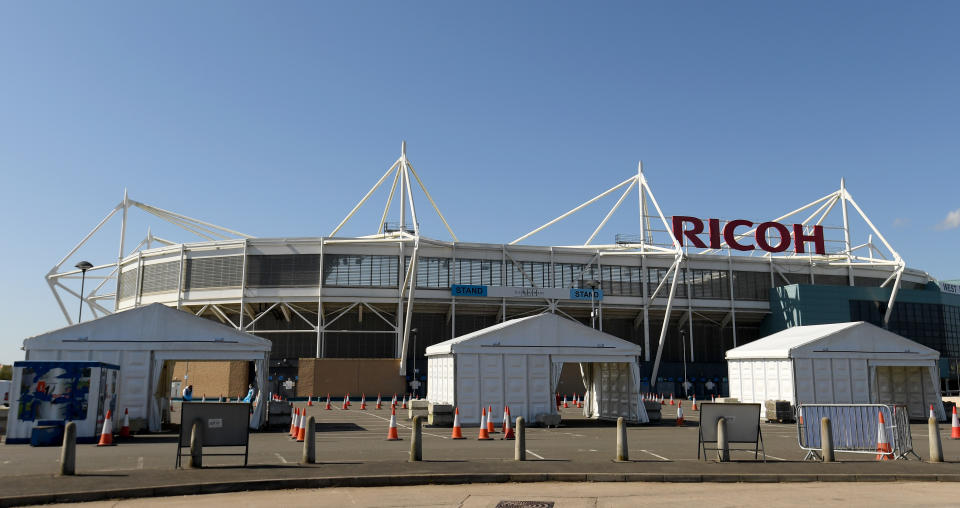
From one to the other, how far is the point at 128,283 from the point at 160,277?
5.09 m

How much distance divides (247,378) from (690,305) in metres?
37.3

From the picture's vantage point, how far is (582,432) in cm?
2441

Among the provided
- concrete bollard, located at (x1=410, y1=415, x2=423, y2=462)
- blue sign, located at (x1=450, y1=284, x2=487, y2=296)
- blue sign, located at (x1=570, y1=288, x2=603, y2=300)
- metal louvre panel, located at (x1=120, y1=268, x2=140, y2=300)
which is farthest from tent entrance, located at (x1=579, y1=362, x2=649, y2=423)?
metal louvre panel, located at (x1=120, y1=268, x2=140, y2=300)

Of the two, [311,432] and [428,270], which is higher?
[428,270]

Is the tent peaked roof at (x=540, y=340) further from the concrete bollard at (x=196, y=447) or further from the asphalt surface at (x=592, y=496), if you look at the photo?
the asphalt surface at (x=592, y=496)

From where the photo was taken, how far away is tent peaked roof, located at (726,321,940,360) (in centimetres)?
3006

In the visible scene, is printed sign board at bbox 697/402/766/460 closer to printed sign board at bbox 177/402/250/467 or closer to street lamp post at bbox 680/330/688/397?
printed sign board at bbox 177/402/250/467

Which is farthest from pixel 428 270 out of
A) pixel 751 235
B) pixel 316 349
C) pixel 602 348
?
pixel 602 348

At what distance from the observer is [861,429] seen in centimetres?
1647

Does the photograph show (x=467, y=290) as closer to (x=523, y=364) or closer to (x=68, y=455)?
(x=523, y=364)

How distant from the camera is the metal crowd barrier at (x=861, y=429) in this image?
Result: 16156mm

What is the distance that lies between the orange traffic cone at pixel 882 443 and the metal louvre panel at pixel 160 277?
53980 mm

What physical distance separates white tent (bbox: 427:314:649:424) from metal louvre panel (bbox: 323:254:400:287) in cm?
3019

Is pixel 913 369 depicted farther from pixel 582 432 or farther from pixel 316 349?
pixel 316 349
